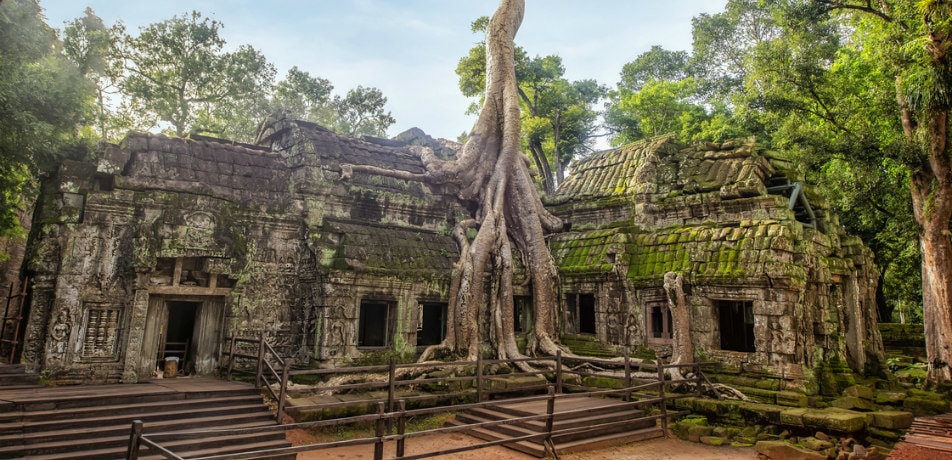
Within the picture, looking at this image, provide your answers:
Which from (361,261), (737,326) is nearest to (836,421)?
(737,326)

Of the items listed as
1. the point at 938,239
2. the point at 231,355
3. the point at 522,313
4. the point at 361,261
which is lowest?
the point at 231,355

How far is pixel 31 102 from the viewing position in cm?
1002

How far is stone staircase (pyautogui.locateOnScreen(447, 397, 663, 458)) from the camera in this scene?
7863mm

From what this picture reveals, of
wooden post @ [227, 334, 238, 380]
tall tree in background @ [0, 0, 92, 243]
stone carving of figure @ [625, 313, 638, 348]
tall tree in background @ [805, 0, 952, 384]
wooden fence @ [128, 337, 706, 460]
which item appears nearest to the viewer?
wooden fence @ [128, 337, 706, 460]

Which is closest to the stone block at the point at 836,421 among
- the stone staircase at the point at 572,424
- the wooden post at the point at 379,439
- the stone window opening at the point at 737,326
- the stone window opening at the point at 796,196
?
the stone staircase at the point at 572,424

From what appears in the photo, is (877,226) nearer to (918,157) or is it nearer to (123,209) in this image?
(918,157)

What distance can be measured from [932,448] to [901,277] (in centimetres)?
1862

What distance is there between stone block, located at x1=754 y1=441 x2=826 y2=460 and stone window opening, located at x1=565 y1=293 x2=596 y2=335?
5.35 metres

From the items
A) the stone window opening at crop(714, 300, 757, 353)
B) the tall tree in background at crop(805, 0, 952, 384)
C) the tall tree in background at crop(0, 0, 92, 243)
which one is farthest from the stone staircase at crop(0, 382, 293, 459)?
the tall tree in background at crop(805, 0, 952, 384)

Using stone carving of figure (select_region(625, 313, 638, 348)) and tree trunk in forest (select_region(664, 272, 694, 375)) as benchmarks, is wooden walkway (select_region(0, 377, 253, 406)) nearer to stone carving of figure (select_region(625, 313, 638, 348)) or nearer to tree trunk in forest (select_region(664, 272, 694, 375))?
stone carving of figure (select_region(625, 313, 638, 348))

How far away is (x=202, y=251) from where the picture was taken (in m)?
9.44

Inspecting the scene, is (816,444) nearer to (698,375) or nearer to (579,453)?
(698,375)

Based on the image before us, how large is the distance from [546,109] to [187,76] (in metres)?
15.7

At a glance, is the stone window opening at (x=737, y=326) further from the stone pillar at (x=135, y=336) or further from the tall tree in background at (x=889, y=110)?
the stone pillar at (x=135, y=336)
